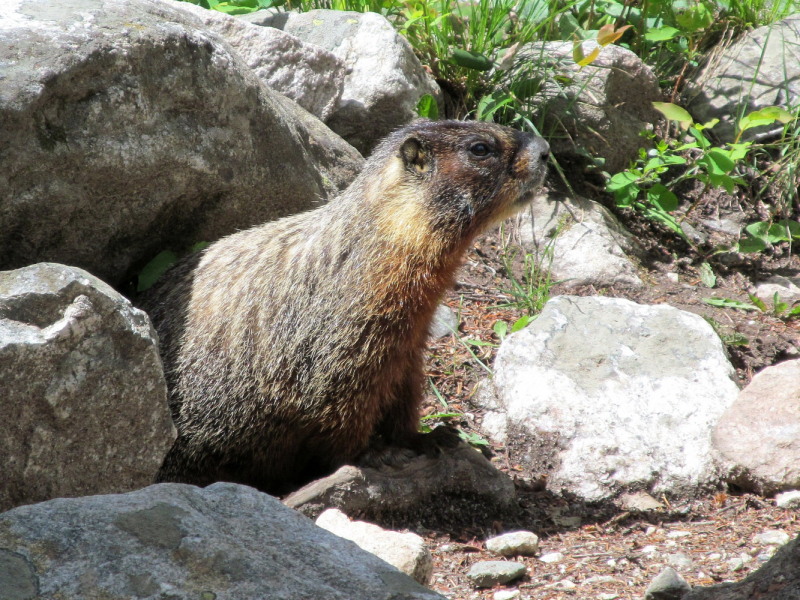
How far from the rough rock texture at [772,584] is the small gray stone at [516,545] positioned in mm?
1331

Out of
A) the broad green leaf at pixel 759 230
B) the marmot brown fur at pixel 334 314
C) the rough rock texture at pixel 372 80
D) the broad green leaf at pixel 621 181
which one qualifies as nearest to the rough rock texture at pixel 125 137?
the marmot brown fur at pixel 334 314

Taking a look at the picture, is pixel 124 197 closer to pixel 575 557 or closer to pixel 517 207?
pixel 517 207

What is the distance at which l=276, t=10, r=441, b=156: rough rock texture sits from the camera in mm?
6621

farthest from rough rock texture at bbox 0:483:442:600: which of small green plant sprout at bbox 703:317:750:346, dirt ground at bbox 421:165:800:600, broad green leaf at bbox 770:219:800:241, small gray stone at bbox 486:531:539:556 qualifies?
broad green leaf at bbox 770:219:800:241

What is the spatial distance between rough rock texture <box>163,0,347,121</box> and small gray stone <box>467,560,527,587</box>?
13.3 ft

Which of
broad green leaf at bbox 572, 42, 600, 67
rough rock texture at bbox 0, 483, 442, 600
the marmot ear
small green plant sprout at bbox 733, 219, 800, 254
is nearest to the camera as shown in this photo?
rough rock texture at bbox 0, 483, 442, 600

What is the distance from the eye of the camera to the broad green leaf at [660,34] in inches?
295

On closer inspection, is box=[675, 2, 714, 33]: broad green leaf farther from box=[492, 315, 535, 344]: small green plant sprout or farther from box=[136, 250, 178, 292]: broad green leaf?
box=[136, 250, 178, 292]: broad green leaf

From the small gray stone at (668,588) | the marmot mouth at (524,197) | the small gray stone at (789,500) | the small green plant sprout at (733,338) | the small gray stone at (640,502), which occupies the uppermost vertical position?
the marmot mouth at (524,197)

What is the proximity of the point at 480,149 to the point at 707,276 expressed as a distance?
11.0 feet

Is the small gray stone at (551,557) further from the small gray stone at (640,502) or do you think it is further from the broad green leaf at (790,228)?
the broad green leaf at (790,228)

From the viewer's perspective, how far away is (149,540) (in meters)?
2.25

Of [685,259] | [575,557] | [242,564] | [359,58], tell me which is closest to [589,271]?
[685,259]

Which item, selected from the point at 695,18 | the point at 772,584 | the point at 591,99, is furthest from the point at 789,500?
the point at 695,18
